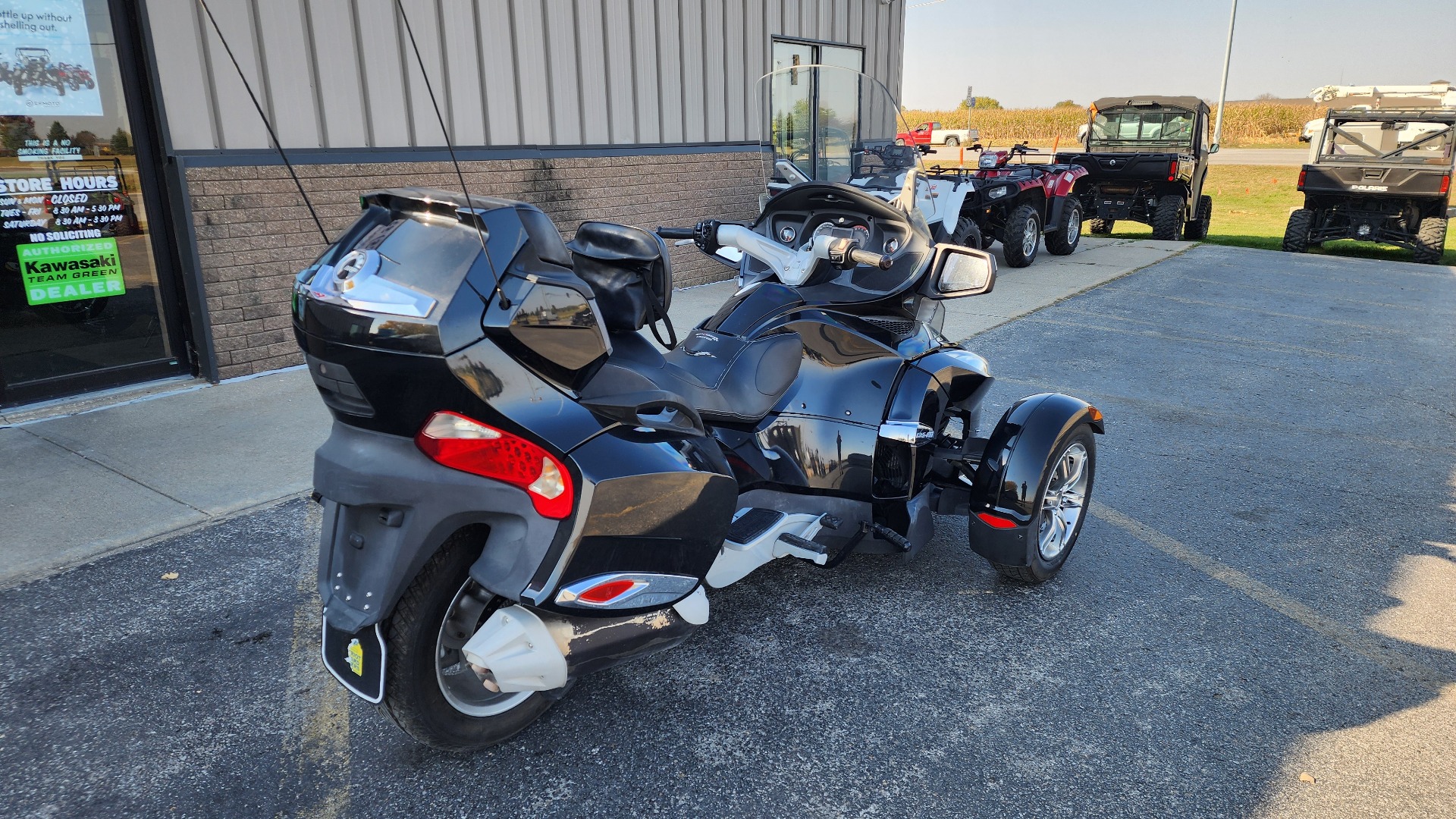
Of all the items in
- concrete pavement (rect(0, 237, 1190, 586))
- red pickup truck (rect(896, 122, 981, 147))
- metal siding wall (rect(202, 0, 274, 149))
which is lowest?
concrete pavement (rect(0, 237, 1190, 586))

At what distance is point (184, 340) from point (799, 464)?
4939 millimetres

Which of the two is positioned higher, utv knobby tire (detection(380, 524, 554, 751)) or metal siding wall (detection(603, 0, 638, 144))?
metal siding wall (detection(603, 0, 638, 144))

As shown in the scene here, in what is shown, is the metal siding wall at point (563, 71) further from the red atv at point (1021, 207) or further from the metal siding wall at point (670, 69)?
the red atv at point (1021, 207)

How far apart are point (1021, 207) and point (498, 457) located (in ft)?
37.1

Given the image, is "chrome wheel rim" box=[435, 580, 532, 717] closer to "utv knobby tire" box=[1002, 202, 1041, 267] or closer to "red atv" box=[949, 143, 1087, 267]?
"red atv" box=[949, 143, 1087, 267]

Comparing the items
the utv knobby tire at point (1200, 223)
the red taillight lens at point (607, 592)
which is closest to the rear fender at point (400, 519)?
the red taillight lens at point (607, 592)

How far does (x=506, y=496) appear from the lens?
210 cm

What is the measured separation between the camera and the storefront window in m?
5.46

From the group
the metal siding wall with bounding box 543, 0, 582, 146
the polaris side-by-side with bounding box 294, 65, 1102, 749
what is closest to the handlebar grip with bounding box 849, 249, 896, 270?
the polaris side-by-side with bounding box 294, 65, 1102, 749

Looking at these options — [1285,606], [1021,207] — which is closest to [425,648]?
[1285,606]

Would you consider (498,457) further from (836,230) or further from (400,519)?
(836,230)

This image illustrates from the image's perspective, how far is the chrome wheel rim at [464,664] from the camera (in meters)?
2.33

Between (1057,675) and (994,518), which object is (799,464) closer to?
(994,518)

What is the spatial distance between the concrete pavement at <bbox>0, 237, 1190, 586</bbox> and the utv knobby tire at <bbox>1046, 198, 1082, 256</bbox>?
10353 mm
